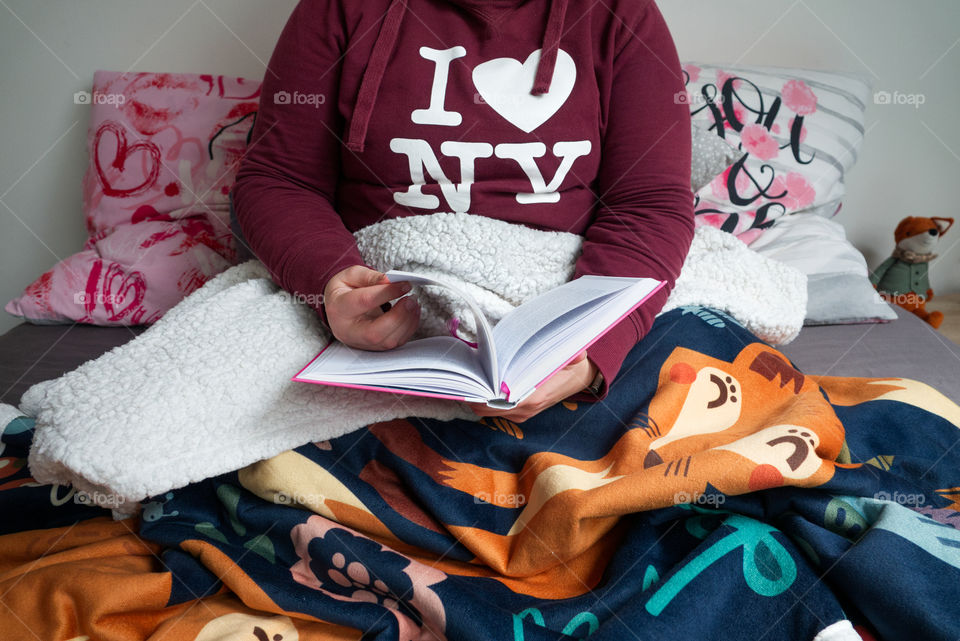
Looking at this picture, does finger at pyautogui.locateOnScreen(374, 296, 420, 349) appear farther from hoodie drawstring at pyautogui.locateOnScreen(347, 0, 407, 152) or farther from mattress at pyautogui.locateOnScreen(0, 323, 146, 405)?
mattress at pyautogui.locateOnScreen(0, 323, 146, 405)

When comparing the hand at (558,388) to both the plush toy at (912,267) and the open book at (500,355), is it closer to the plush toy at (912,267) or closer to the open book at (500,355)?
the open book at (500,355)

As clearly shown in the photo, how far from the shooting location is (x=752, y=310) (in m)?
0.80

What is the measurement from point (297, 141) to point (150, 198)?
58 cm

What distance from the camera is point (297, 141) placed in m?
0.81

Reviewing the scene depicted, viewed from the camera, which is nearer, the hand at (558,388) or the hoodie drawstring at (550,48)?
the hand at (558,388)

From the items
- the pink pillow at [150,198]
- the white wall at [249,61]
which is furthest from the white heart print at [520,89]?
the white wall at [249,61]

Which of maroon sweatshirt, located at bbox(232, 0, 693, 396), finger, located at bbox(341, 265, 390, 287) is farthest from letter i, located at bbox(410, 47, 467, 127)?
finger, located at bbox(341, 265, 390, 287)

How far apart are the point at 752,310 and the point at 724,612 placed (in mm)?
428

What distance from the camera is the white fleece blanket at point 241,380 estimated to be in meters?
0.56

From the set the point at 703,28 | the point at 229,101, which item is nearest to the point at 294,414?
the point at 229,101

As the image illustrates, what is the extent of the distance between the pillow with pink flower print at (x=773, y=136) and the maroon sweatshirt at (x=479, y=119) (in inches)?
17.7

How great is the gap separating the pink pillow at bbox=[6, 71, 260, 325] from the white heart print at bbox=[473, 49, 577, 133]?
62 cm

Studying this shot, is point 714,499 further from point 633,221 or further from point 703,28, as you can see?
point 703,28

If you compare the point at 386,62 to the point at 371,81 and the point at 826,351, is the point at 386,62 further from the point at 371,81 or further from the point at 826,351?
the point at 826,351
